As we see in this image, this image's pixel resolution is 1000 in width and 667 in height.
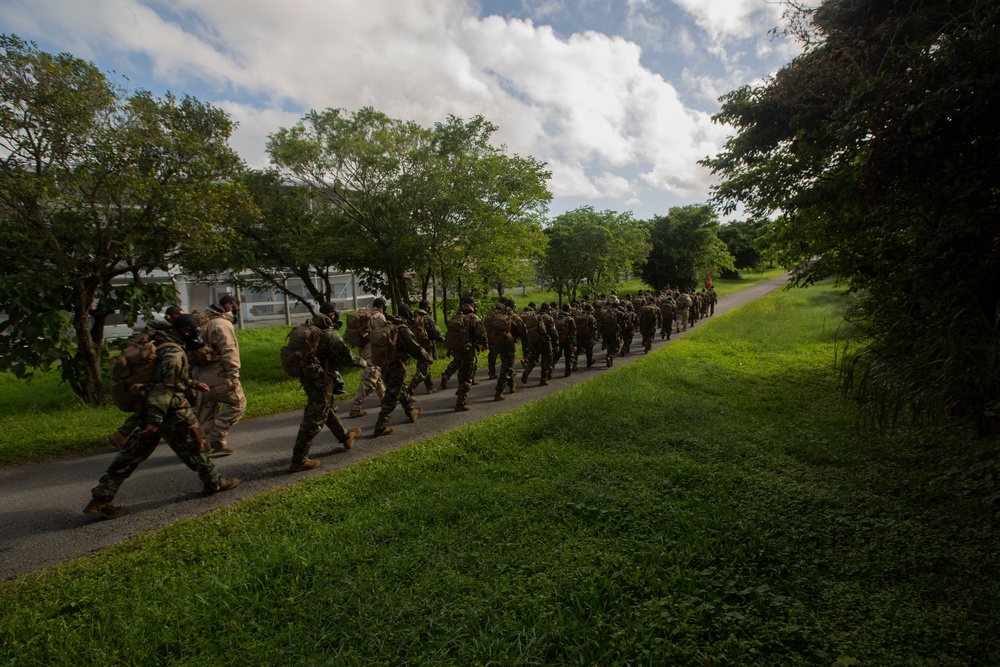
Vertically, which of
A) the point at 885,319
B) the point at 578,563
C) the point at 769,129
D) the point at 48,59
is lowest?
the point at 578,563

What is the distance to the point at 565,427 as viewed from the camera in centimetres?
646

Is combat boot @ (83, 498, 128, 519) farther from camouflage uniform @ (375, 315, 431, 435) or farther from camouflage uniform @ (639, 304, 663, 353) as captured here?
camouflage uniform @ (639, 304, 663, 353)

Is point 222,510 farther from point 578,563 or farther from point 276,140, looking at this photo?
point 276,140

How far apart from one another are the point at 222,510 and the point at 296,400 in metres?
4.63

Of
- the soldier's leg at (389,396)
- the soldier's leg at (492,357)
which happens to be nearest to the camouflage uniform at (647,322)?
the soldier's leg at (492,357)

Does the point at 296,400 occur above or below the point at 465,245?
below

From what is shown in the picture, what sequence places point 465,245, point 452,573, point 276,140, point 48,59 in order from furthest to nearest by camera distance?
1. point 465,245
2. point 276,140
3. point 48,59
4. point 452,573

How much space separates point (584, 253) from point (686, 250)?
16.3 metres

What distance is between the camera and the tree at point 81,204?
7.04m

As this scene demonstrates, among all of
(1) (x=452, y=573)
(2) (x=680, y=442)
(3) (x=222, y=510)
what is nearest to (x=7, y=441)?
(3) (x=222, y=510)

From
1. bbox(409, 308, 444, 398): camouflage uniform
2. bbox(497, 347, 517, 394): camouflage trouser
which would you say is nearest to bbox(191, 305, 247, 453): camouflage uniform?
bbox(409, 308, 444, 398): camouflage uniform

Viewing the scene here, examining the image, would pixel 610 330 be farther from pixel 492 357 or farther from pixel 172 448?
pixel 172 448

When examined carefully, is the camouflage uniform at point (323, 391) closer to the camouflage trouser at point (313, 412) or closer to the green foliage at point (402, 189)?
the camouflage trouser at point (313, 412)

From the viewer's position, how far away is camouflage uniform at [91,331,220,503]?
4.64 metres
